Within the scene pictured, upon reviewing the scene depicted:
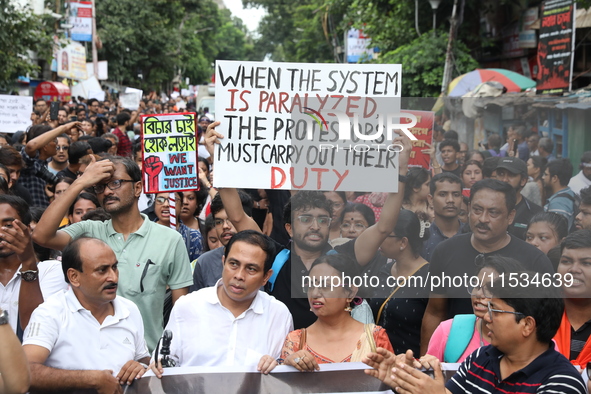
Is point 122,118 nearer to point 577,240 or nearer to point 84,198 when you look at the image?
point 84,198

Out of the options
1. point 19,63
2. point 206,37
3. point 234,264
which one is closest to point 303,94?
point 234,264

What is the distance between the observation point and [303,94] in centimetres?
427

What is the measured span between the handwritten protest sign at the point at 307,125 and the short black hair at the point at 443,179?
0.20 meters

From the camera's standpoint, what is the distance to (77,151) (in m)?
7.72

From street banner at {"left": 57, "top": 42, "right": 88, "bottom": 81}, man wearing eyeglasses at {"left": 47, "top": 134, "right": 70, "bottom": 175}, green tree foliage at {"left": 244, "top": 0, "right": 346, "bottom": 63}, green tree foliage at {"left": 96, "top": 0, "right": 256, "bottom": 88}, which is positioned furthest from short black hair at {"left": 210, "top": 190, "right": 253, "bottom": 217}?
green tree foliage at {"left": 96, "top": 0, "right": 256, "bottom": 88}

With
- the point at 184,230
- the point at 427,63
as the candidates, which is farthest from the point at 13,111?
the point at 427,63

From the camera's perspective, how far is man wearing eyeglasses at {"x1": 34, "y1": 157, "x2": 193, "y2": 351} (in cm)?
438

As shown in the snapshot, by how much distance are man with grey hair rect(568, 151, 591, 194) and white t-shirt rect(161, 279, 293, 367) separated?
5.62 feet

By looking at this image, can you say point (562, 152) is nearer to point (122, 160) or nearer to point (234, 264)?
point (234, 264)

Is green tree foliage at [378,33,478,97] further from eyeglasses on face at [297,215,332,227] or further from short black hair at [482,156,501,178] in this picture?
eyeglasses on face at [297,215,332,227]

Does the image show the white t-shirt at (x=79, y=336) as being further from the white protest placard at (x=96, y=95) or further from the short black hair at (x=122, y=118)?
the white protest placard at (x=96, y=95)

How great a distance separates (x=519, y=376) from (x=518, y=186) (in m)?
1.30

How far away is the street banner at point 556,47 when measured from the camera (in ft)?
38.8

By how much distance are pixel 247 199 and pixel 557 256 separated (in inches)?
107
